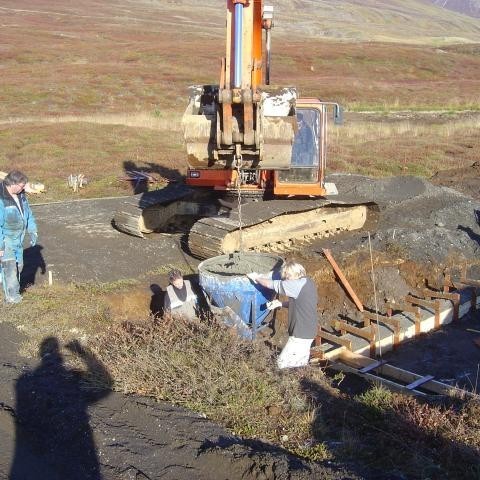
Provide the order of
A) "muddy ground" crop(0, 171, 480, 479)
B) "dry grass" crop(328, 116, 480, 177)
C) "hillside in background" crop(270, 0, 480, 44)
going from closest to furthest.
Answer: "muddy ground" crop(0, 171, 480, 479) → "dry grass" crop(328, 116, 480, 177) → "hillside in background" crop(270, 0, 480, 44)

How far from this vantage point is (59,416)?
19.2 feet

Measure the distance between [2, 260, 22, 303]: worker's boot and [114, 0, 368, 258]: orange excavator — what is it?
277cm

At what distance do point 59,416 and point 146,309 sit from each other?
4267 millimetres

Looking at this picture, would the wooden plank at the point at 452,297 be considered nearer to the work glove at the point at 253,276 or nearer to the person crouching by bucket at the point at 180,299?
the work glove at the point at 253,276

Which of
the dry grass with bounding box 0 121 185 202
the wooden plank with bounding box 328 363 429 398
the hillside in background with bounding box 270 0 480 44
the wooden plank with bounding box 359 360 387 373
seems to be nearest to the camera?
the wooden plank with bounding box 328 363 429 398

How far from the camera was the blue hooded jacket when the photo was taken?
866 centimetres

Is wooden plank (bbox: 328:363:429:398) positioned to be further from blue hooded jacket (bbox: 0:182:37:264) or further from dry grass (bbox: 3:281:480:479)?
blue hooded jacket (bbox: 0:182:37:264)

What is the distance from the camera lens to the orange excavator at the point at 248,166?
868cm

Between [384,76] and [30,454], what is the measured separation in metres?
52.8

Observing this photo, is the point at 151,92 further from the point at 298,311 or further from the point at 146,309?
the point at 298,311

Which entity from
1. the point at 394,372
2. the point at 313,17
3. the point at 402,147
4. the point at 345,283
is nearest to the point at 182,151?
the point at 402,147

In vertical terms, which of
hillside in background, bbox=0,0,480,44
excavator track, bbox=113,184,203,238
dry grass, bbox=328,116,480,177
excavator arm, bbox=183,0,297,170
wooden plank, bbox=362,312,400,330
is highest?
hillside in background, bbox=0,0,480,44

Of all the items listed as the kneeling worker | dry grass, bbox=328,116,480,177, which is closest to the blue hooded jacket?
the kneeling worker

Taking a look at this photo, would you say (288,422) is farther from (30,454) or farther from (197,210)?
(197,210)
